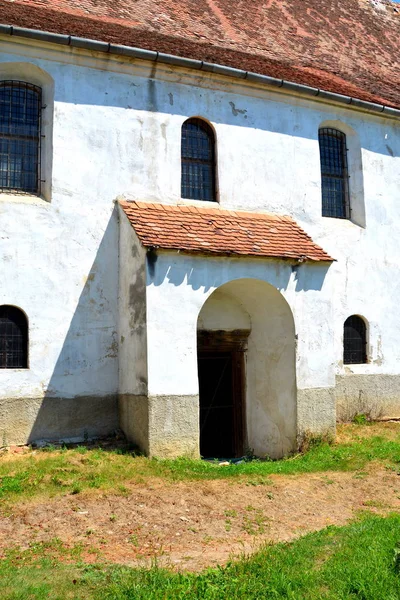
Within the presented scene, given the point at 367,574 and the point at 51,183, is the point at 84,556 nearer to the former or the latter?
the point at 367,574

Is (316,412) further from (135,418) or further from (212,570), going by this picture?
(212,570)

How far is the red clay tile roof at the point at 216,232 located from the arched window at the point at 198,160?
500 millimetres

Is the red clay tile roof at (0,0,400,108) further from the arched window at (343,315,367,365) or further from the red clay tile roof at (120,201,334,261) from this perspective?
the arched window at (343,315,367,365)

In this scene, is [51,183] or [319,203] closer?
[51,183]

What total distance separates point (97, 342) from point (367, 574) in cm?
654

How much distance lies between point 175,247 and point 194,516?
413cm

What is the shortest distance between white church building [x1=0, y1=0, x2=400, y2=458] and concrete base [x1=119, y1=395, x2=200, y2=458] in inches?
1.0

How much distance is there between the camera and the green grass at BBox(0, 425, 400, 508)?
316 inches

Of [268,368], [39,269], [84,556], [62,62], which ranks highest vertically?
[62,62]

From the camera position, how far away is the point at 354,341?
13.3 metres

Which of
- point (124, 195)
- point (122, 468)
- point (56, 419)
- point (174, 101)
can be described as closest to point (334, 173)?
point (174, 101)

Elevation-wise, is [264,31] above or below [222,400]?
above

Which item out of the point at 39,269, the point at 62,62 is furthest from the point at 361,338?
the point at 62,62

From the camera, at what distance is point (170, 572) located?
210 inches
